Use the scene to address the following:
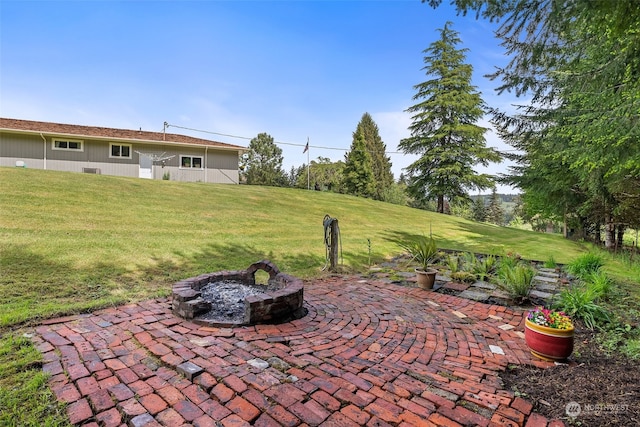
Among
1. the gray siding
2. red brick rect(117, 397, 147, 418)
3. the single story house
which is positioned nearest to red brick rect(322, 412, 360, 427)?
red brick rect(117, 397, 147, 418)

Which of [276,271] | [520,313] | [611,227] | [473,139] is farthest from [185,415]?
[473,139]

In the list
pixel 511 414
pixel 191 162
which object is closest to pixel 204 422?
pixel 511 414

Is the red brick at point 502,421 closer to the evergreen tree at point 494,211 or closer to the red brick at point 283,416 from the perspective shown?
the red brick at point 283,416

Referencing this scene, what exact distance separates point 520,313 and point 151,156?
693 inches

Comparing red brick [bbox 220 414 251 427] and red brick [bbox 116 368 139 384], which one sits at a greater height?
red brick [bbox 220 414 251 427]

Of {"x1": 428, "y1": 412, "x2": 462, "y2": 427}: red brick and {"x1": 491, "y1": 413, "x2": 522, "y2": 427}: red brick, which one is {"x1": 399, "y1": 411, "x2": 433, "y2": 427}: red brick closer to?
{"x1": 428, "y1": 412, "x2": 462, "y2": 427}: red brick

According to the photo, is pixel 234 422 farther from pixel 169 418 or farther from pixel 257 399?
pixel 169 418

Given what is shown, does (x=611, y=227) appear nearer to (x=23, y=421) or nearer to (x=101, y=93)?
(x=23, y=421)

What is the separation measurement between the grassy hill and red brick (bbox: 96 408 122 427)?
2149mm

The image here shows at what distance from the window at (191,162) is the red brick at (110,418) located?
55.9 ft

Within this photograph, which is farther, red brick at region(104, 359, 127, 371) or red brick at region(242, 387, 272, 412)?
red brick at region(104, 359, 127, 371)

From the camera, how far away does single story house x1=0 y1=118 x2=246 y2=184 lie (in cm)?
1434

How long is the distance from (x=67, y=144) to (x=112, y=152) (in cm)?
192

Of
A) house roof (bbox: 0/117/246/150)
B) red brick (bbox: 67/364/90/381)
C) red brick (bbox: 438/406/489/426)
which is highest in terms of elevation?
house roof (bbox: 0/117/246/150)
